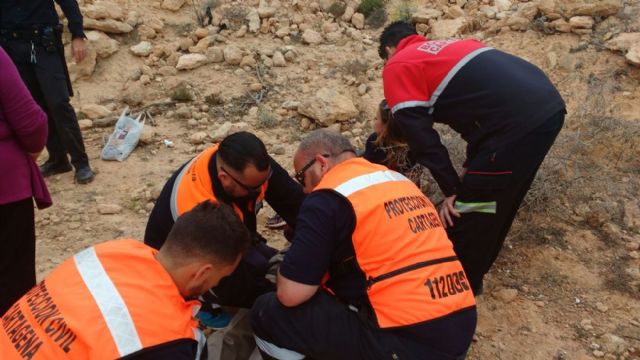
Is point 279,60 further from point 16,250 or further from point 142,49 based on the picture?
point 16,250

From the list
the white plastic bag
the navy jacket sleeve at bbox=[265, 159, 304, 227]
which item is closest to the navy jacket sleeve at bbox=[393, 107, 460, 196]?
the navy jacket sleeve at bbox=[265, 159, 304, 227]

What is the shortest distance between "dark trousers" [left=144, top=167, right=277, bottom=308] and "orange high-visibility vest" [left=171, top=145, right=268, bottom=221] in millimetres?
58

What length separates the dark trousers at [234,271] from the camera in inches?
100.0

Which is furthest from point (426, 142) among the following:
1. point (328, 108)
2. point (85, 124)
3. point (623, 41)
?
point (85, 124)

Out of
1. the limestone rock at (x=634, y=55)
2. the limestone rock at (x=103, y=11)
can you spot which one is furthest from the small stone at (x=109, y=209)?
the limestone rock at (x=634, y=55)

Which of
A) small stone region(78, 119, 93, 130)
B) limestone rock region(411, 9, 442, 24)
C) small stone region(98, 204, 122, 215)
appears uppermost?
limestone rock region(411, 9, 442, 24)

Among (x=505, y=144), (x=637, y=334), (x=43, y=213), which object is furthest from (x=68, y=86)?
(x=637, y=334)

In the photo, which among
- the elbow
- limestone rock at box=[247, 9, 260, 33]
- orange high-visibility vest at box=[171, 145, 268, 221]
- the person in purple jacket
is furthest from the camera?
limestone rock at box=[247, 9, 260, 33]

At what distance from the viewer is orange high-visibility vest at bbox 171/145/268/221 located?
7.92ft

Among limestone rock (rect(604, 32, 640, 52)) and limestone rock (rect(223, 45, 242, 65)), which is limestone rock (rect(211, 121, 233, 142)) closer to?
limestone rock (rect(223, 45, 242, 65))

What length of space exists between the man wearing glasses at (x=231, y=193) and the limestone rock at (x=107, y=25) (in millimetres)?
3813

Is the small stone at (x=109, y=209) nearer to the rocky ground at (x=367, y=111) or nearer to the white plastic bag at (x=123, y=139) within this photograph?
the rocky ground at (x=367, y=111)

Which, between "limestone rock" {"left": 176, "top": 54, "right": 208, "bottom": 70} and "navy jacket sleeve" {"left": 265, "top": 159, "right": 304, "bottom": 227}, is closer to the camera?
"navy jacket sleeve" {"left": 265, "top": 159, "right": 304, "bottom": 227}

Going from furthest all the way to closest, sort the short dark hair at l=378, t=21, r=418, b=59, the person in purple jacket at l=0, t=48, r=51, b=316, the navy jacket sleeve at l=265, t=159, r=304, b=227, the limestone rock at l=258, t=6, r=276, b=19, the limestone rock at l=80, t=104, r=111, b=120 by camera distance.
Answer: the limestone rock at l=258, t=6, r=276, b=19, the limestone rock at l=80, t=104, r=111, b=120, the short dark hair at l=378, t=21, r=418, b=59, the navy jacket sleeve at l=265, t=159, r=304, b=227, the person in purple jacket at l=0, t=48, r=51, b=316
